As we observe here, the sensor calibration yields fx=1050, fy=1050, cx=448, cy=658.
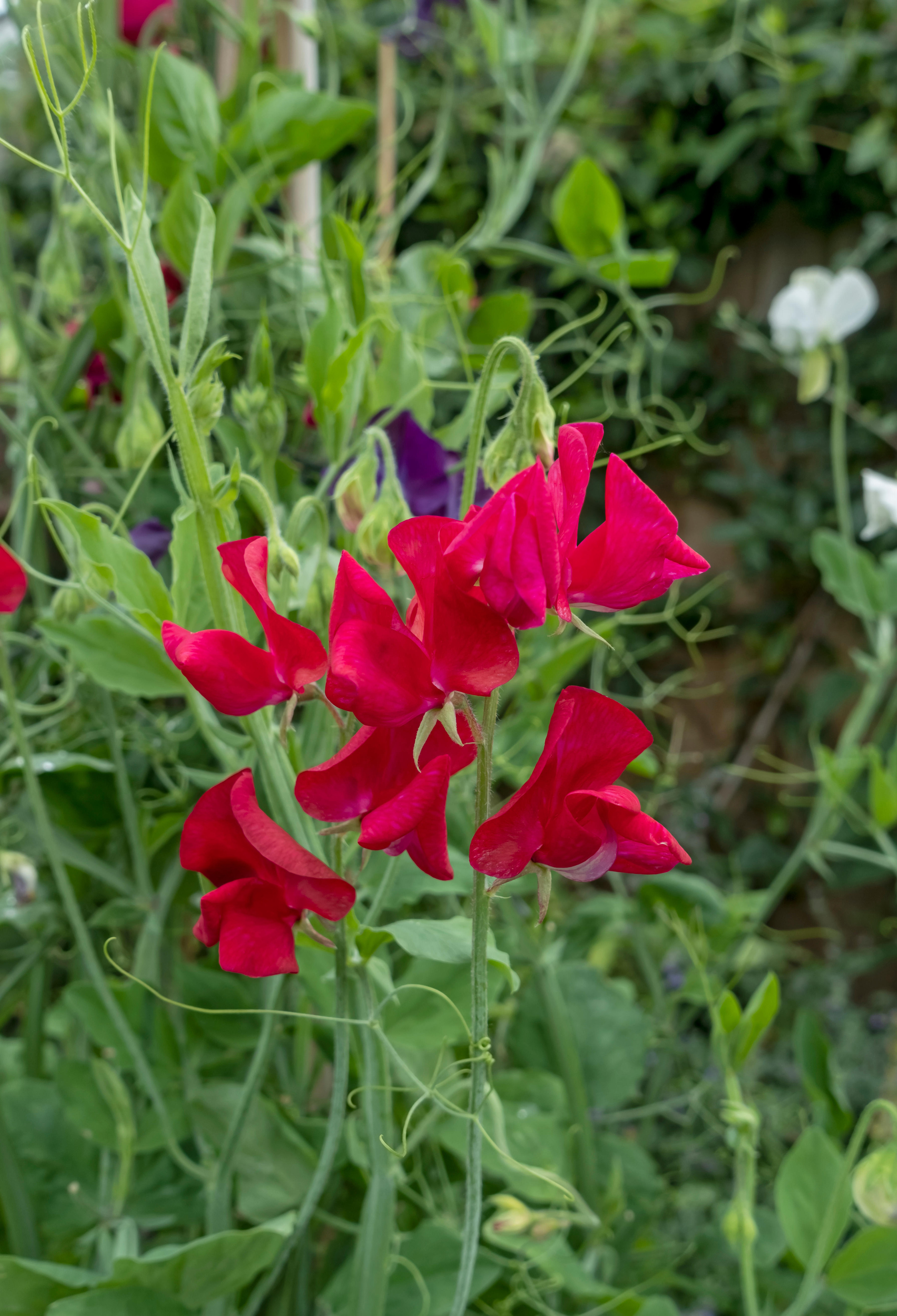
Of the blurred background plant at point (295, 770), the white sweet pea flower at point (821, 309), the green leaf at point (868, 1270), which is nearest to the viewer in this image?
the blurred background plant at point (295, 770)

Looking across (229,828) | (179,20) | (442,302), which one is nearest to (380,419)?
(442,302)

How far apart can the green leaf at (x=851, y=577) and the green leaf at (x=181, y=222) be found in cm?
64

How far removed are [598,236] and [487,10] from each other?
212mm

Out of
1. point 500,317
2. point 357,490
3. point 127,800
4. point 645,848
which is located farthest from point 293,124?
point 645,848

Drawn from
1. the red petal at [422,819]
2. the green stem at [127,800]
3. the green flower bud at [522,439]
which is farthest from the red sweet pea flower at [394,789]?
the green stem at [127,800]

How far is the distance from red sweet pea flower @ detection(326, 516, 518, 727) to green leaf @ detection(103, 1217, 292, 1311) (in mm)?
298

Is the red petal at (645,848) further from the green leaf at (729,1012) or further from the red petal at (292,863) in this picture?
the green leaf at (729,1012)

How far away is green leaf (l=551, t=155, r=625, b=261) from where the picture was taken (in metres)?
0.78

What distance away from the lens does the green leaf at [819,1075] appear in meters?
0.86

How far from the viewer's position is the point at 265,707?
433 millimetres

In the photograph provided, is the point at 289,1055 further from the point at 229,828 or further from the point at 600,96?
the point at 600,96

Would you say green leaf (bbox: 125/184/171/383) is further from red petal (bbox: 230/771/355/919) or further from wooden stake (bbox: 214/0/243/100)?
wooden stake (bbox: 214/0/243/100)

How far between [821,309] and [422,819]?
95 cm

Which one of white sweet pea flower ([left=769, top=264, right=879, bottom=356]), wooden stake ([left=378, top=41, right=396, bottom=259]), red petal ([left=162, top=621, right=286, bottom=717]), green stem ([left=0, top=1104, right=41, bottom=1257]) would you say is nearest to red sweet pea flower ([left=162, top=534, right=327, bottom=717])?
red petal ([left=162, top=621, right=286, bottom=717])
